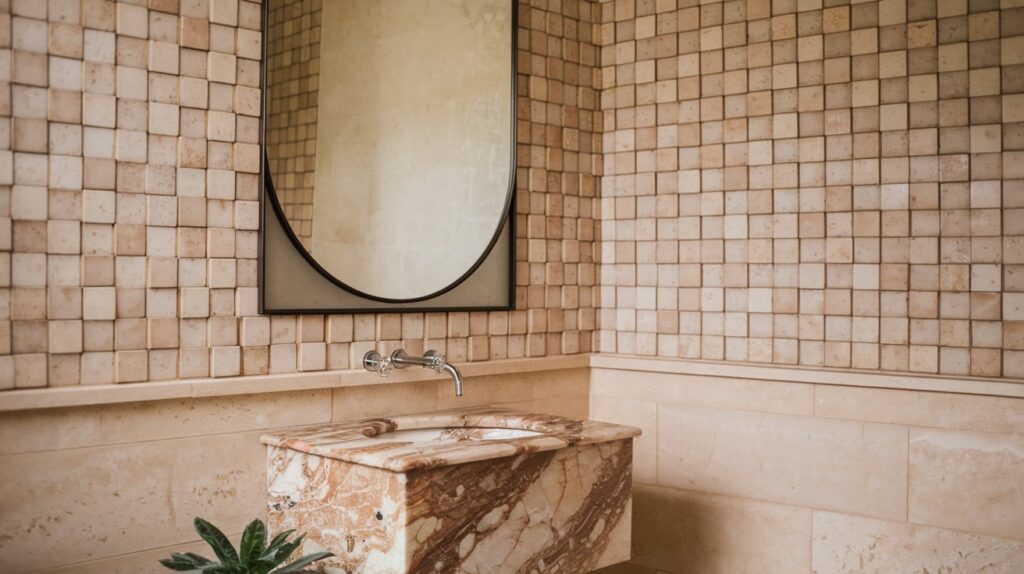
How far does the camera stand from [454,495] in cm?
154

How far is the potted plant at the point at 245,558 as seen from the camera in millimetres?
1427

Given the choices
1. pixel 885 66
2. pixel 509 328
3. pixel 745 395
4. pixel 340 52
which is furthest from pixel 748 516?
pixel 340 52

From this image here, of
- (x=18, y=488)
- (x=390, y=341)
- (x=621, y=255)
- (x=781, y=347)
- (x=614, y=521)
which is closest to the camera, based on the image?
(x=18, y=488)

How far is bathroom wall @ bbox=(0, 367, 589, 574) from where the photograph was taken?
1488 mm

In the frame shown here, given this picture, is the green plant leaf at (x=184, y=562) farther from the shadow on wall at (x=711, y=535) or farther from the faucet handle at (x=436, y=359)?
the shadow on wall at (x=711, y=535)

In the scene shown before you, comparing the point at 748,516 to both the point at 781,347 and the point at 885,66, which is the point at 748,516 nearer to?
the point at 781,347

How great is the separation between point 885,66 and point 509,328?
1106 millimetres

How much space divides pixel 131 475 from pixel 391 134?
0.92m

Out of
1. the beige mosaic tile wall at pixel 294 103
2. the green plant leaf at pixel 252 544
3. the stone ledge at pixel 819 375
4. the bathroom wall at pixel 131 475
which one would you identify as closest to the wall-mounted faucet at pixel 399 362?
the bathroom wall at pixel 131 475

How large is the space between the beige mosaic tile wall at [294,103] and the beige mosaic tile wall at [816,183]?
94cm

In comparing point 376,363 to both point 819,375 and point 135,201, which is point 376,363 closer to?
point 135,201

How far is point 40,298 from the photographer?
150 cm

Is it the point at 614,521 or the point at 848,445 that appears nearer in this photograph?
the point at 614,521

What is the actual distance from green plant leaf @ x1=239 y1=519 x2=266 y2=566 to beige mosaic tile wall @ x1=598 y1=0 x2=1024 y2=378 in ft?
4.03
